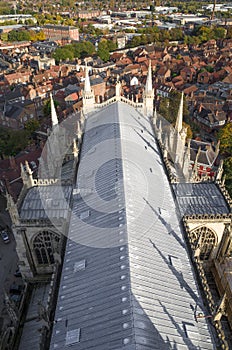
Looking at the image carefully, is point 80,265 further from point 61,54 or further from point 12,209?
point 61,54

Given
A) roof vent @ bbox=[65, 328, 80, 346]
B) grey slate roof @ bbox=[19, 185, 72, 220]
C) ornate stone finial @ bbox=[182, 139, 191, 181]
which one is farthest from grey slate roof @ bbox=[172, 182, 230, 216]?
roof vent @ bbox=[65, 328, 80, 346]

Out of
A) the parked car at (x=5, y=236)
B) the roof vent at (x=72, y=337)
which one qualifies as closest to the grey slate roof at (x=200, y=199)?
the roof vent at (x=72, y=337)

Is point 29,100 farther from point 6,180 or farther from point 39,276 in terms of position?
point 39,276

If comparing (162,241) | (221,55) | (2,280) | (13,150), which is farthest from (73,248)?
(221,55)

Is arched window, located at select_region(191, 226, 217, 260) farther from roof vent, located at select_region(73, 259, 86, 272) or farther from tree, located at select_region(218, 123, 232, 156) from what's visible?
tree, located at select_region(218, 123, 232, 156)

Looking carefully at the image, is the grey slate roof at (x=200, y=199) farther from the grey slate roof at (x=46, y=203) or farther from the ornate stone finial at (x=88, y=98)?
the ornate stone finial at (x=88, y=98)

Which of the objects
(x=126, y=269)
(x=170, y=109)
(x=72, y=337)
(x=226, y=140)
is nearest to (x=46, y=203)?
(x=126, y=269)
